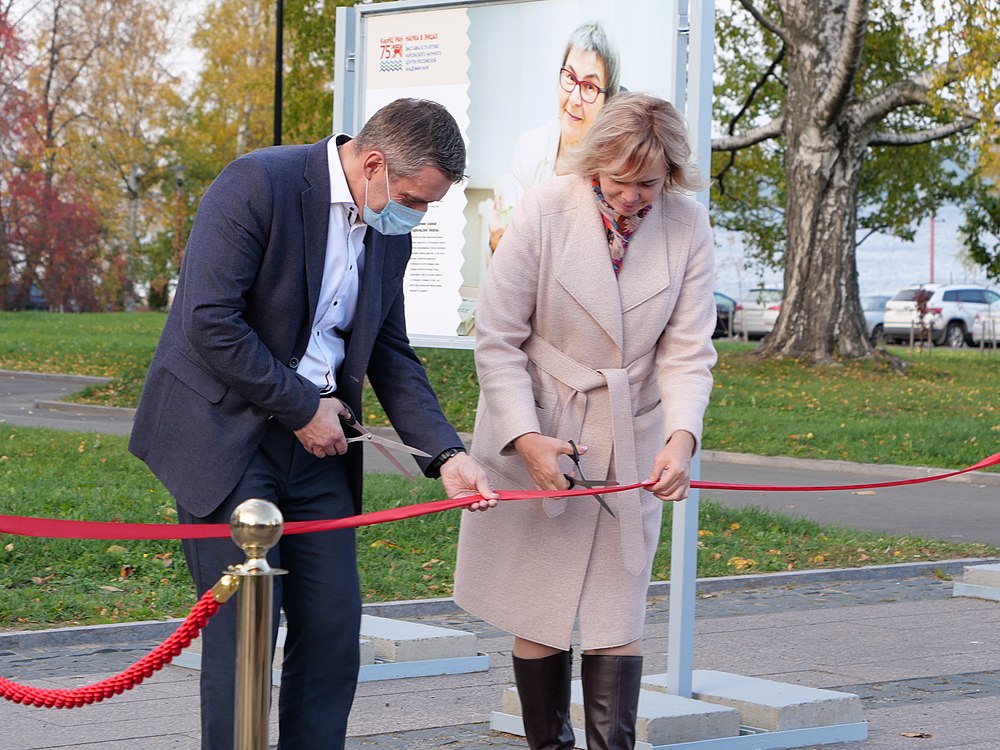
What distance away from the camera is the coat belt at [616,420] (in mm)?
4082

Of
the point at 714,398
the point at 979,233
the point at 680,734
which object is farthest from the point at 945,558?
the point at 979,233

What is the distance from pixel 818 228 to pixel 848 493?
11.6m

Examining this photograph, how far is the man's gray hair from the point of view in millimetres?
3637

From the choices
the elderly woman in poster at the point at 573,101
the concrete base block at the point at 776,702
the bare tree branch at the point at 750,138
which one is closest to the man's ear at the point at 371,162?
the elderly woman in poster at the point at 573,101

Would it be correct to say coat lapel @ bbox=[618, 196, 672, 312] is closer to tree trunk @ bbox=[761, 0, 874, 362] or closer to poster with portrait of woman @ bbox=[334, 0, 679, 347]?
poster with portrait of woman @ bbox=[334, 0, 679, 347]

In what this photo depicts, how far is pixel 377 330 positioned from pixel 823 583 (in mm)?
5394

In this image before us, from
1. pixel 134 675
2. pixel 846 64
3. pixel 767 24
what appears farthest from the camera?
pixel 767 24

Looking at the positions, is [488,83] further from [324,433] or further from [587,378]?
[324,433]

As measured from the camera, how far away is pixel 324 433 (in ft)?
11.9

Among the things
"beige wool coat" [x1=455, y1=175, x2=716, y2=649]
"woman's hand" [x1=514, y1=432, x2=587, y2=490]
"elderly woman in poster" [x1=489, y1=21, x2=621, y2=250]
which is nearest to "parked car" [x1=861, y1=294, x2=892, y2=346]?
"elderly woman in poster" [x1=489, y1=21, x2=621, y2=250]

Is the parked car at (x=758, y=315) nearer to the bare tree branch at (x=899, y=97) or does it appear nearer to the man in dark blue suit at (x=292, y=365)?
the bare tree branch at (x=899, y=97)

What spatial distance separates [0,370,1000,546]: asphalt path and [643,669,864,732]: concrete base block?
553cm

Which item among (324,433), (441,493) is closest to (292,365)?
(324,433)

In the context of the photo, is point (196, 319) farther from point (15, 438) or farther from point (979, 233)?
point (979, 233)
